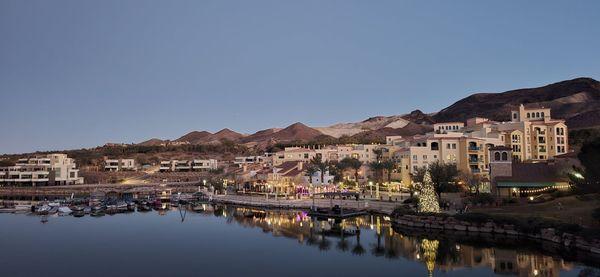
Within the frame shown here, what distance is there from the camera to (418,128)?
194625 mm

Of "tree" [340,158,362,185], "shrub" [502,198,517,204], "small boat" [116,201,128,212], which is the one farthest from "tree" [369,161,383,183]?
"small boat" [116,201,128,212]

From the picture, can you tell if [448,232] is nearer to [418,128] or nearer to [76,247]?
[76,247]

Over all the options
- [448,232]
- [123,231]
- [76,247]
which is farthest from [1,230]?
[448,232]

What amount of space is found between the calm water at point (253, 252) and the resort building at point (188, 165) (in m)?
77.0

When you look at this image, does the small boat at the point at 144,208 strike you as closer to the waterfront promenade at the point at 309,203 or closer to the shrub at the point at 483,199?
the waterfront promenade at the point at 309,203

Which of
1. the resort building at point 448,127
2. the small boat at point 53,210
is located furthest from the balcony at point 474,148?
the small boat at point 53,210

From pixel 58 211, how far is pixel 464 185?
156ft

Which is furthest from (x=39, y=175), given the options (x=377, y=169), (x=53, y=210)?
(x=377, y=169)

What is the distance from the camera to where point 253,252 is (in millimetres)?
32250

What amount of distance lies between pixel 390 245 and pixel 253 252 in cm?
951

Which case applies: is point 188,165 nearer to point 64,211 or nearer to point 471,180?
point 64,211

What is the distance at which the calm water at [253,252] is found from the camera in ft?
86.9

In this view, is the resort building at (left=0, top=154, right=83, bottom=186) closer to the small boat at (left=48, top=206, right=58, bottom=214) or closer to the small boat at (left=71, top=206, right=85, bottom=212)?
the small boat at (left=48, top=206, right=58, bottom=214)

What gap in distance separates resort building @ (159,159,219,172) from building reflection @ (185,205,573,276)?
249 ft
